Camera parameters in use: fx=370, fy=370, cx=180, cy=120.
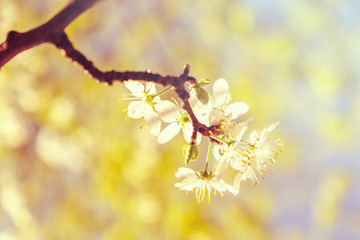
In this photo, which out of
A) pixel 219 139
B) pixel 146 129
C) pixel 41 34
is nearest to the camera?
pixel 41 34

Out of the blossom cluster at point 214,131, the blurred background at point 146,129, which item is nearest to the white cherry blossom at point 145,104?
the blossom cluster at point 214,131

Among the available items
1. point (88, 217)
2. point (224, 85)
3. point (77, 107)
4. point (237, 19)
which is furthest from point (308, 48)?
point (224, 85)

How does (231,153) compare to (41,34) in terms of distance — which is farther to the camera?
(231,153)

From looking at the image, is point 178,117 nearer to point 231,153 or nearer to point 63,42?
point 231,153

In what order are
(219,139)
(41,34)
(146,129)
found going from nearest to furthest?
1. (41,34)
2. (219,139)
3. (146,129)

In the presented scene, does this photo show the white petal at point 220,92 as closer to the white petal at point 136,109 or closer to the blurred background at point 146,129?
the white petal at point 136,109

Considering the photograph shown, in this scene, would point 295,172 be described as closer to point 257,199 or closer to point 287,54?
point 257,199

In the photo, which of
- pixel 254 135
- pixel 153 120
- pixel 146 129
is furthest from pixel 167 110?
pixel 146 129
